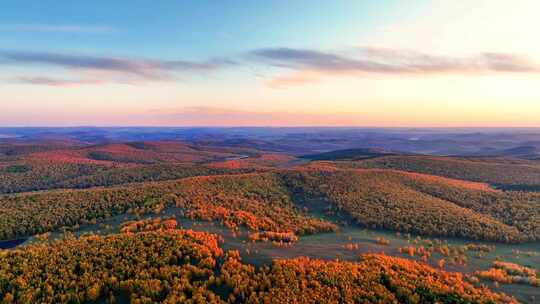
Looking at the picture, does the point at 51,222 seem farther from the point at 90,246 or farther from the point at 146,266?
the point at 146,266

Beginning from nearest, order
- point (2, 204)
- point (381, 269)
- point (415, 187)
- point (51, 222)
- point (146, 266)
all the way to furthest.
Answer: point (146, 266)
point (381, 269)
point (51, 222)
point (2, 204)
point (415, 187)

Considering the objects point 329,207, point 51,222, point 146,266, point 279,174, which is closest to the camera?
point 146,266

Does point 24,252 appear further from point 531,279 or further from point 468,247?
point 468,247

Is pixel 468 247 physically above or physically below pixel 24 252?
below

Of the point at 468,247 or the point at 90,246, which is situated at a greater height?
the point at 90,246

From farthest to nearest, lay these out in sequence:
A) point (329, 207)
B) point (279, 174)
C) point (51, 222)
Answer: point (279, 174), point (329, 207), point (51, 222)

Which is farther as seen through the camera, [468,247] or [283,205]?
[283,205]

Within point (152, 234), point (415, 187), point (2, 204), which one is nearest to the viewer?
point (152, 234)

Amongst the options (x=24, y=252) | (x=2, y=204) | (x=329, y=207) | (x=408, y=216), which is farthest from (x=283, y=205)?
(x=2, y=204)

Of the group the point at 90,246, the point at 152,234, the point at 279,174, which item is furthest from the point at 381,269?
the point at 279,174
